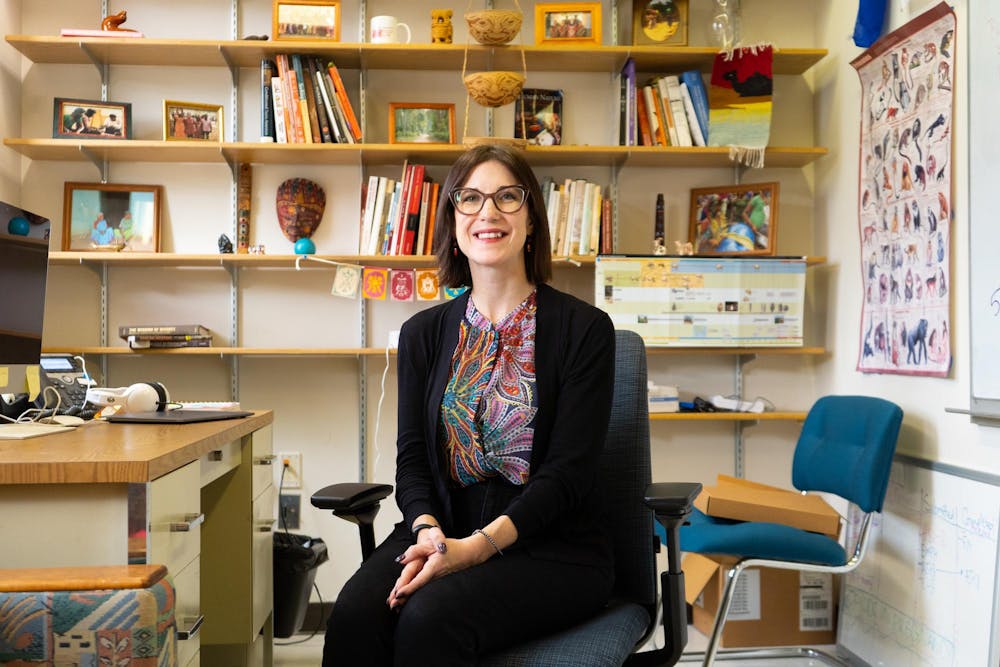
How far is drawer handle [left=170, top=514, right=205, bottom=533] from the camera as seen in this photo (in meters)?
1.37

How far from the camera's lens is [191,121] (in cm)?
308

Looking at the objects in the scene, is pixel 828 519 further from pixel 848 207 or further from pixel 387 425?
pixel 387 425

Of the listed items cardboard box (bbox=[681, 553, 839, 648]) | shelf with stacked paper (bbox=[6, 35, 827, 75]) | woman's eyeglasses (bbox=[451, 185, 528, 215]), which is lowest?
cardboard box (bbox=[681, 553, 839, 648])

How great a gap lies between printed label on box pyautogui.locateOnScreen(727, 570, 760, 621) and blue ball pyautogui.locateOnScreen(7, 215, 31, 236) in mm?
2294

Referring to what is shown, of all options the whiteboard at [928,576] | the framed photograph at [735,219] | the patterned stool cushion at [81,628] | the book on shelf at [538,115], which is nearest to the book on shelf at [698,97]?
the framed photograph at [735,219]

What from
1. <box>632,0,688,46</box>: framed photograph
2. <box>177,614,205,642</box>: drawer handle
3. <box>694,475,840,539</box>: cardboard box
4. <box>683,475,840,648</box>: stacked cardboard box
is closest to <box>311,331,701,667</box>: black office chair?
<box>177,614,205,642</box>: drawer handle

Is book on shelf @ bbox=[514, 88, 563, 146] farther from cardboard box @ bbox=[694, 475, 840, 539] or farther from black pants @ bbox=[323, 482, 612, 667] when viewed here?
black pants @ bbox=[323, 482, 612, 667]

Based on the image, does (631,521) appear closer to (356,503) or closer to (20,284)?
(356,503)

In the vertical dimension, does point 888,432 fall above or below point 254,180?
below

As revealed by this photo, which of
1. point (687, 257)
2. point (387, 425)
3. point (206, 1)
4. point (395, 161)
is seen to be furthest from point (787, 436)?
point (206, 1)

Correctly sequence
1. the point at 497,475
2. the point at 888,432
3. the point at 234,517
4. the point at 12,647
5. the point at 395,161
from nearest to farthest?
1. the point at 12,647
2. the point at 497,475
3. the point at 234,517
4. the point at 888,432
5. the point at 395,161

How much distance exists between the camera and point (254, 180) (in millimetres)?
3217

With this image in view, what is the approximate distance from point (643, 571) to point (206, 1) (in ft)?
8.73

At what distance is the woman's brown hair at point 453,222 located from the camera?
1.70 metres
